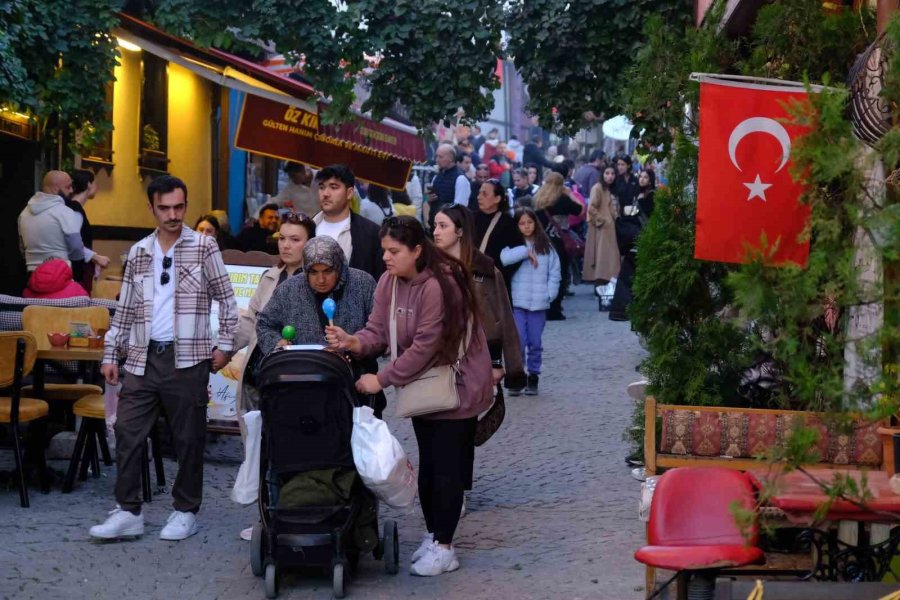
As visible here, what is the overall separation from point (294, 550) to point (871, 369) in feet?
11.0

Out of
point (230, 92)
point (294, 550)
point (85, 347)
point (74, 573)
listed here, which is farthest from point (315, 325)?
point (230, 92)

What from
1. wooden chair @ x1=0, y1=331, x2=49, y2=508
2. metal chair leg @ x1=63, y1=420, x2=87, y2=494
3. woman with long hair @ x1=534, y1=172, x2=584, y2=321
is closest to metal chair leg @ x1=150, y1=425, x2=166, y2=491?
metal chair leg @ x1=63, y1=420, x2=87, y2=494

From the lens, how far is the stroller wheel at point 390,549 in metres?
7.28

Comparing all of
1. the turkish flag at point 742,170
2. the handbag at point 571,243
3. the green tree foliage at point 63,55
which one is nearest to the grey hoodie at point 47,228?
the green tree foliage at point 63,55

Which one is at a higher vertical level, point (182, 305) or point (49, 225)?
point (49, 225)

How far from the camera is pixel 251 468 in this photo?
7.09 m

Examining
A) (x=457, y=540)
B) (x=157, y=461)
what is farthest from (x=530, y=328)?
(x=457, y=540)

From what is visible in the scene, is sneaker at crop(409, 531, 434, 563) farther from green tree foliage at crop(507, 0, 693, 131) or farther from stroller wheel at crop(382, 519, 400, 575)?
green tree foliage at crop(507, 0, 693, 131)

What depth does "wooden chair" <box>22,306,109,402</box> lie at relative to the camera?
9570mm

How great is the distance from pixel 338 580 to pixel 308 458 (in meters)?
0.59

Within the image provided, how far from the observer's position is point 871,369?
4.36 metres

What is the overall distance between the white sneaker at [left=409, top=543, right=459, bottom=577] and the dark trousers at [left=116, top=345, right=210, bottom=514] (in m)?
1.54

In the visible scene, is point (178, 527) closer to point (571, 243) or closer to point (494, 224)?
point (494, 224)

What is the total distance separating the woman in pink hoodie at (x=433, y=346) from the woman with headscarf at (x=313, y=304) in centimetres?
21
